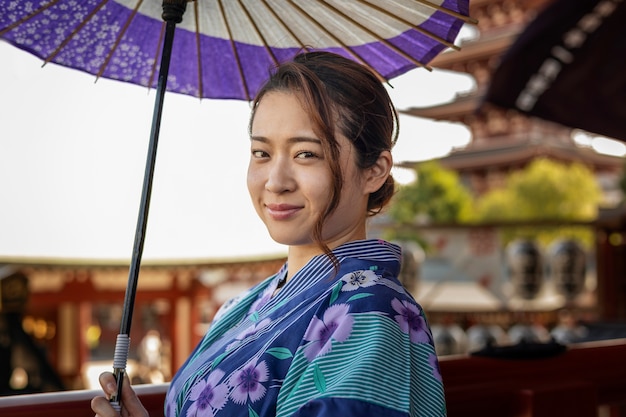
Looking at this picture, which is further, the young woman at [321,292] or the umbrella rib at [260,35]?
the umbrella rib at [260,35]

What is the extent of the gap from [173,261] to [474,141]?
39.4ft

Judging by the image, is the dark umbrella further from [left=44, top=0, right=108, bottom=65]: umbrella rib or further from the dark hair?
the dark hair

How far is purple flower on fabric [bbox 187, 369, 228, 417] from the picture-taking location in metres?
0.68

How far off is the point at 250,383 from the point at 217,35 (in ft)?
1.69

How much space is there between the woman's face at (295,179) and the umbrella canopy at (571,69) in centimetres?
251

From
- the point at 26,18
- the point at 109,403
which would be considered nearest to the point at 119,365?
the point at 109,403

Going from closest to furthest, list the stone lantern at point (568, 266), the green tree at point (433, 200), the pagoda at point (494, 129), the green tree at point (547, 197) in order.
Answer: the stone lantern at point (568, 266)
the green tree at point (547, 197)
the pagoda at point (494, 129)
the green tree at point (433, 200)

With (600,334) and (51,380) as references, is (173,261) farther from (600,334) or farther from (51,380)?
(600,334)

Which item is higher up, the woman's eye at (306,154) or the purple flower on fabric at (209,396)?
the woman's eye at (306,154)

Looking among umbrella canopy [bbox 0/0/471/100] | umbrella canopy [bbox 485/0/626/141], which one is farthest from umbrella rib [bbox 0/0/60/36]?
umbrella canopy [bbox 485/0/626/141]

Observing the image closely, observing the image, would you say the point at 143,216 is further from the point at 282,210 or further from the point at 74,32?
the point at 74,32

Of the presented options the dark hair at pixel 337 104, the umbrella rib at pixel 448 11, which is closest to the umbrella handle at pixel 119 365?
the dark hair at pixel 337 104

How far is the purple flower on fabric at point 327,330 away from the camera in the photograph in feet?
2.09

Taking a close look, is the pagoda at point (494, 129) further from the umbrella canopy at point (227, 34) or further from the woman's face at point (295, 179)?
the woman's face at point (295, 179)
